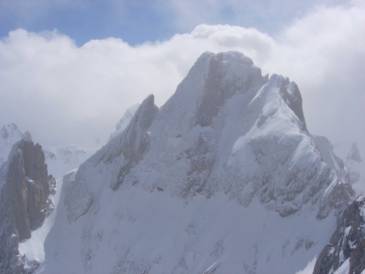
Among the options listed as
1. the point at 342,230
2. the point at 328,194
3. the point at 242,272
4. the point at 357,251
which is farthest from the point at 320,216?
the point at 357,251

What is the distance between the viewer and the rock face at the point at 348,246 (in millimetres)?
124000

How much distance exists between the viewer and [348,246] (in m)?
134

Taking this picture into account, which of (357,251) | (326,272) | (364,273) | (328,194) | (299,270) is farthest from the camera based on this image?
(328,194)

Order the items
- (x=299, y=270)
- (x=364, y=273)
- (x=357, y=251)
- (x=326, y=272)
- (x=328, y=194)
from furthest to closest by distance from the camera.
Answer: (x=328, y=194), (x=299, y=270), (x=326, y=272), (x=357, y=251), (x=364, y=273)

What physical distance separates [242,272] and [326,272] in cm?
6361

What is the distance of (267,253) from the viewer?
199250 mm

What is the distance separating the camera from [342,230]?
5699 inches

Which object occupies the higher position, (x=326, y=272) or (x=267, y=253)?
(x=267, y=253)

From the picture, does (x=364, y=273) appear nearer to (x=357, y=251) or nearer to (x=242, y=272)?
(x=357, y=251)

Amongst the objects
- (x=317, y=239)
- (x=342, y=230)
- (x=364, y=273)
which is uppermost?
(x=317, y=239)

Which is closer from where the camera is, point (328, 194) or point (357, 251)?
point (357, 251)

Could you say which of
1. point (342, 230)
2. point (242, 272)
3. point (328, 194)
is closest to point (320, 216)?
point (328, 194)

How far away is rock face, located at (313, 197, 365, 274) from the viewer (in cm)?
12400

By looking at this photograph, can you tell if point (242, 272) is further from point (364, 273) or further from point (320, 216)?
point (364, 273)
